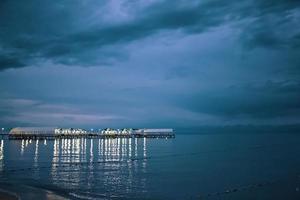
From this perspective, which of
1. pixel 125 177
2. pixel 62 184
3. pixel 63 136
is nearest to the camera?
pixel 62 184

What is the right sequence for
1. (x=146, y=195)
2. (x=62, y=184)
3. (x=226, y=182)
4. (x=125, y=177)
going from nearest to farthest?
(x=146, y=195) < (x=62, y=184) < (x=226, y=182) < (x=125, y=177)

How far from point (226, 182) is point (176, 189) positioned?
7379 millimetres

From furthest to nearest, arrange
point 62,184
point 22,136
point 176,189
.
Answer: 1. point 22,136
2. point 62,184
3. point 176,189

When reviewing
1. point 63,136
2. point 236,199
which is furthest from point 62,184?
point 63,136

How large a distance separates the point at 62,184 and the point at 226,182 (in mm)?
17045

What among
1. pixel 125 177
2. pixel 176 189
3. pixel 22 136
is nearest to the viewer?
pixel 176 189

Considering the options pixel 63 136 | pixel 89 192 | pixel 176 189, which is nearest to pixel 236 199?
pixel 176 189

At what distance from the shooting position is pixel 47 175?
4194 centimetres

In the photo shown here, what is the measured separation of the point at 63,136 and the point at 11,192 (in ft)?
555

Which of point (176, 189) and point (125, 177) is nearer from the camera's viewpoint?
point (176, 189)

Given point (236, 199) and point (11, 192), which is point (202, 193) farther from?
point (11, 192)

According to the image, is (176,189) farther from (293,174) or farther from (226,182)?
(293,174)

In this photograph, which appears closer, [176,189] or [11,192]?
[11,192]

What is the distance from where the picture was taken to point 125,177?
132ft
